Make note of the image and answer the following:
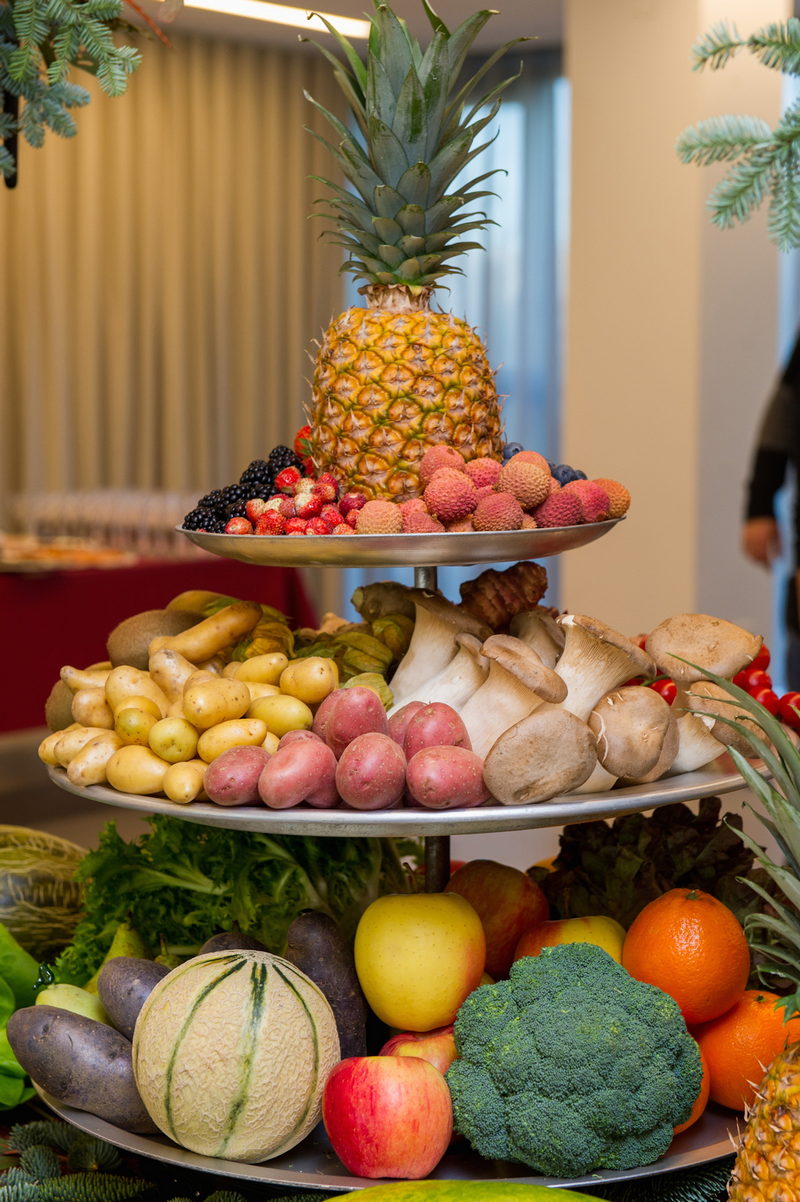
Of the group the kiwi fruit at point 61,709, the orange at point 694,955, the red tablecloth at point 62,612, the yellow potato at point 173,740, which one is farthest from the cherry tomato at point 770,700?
the red tablecloth at point 62,612

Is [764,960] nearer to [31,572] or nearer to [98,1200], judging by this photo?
[98,1200]

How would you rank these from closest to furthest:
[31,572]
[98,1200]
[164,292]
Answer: [98,1200]
[31,572]
[164,292]

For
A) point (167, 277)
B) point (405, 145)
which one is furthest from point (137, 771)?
point (167, 277)

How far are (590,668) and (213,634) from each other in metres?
0.52

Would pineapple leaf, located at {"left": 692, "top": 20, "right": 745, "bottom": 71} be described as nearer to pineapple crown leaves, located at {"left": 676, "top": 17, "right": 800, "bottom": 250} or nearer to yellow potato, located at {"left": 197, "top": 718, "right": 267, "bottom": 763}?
pineapple crown leaves, located at {"left": 676, "top": 17, "right": 800, "bottom": 250}

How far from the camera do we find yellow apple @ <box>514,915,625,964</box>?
1.52m

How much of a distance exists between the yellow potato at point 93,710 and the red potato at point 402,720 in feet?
1.26

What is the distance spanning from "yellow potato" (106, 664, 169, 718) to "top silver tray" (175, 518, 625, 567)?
216 mm

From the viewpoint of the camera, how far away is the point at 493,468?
154cm

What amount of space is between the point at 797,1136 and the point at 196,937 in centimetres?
89

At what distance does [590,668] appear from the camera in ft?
4.95

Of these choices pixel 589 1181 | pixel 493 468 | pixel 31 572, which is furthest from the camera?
pixel 31 572

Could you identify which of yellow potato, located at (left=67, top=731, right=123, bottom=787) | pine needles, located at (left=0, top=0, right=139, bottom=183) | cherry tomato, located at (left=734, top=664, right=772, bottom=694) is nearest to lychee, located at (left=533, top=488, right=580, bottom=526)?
cherry tomato, located at (left=734, top=664, right=772, bottom=694)

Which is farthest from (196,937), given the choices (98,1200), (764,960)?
(764,960)
